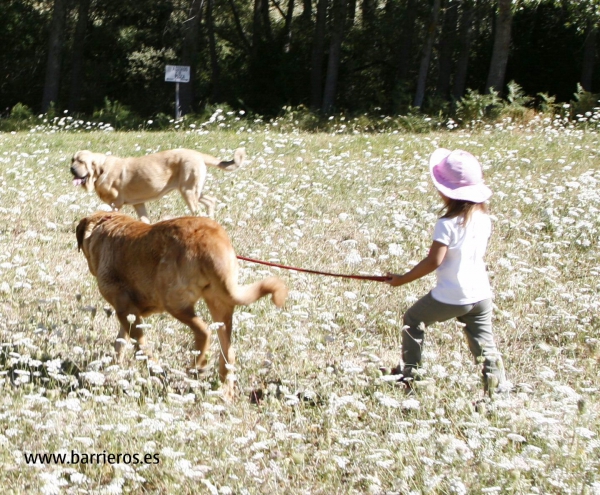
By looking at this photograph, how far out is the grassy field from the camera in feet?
13.8

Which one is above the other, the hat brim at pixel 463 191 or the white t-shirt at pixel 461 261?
the hat brim at pixel 463 191

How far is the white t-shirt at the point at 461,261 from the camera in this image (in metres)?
5.18

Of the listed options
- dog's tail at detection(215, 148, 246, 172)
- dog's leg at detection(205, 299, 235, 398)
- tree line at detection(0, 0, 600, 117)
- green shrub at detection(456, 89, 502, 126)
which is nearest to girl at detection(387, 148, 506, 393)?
dog's leg at detection(205, 299, 235, 398)

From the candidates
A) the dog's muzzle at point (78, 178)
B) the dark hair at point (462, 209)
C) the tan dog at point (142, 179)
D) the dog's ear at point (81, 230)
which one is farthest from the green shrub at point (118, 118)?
the dark hair at point (462, 209)

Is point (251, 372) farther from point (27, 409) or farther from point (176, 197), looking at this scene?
point (176, 197)

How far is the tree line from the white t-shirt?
68.4ft

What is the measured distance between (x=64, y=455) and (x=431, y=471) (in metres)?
1.99

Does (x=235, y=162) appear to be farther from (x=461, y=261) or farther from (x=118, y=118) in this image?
(x=118, y=118)

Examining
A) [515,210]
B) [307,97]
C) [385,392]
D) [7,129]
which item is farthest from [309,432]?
[307,97]

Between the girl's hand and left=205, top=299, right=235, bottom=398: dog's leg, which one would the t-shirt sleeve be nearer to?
the girl's hand

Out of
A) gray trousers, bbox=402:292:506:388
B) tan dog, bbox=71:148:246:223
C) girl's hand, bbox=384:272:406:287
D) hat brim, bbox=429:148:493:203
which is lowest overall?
tan dog, bbox=71:148:246:223

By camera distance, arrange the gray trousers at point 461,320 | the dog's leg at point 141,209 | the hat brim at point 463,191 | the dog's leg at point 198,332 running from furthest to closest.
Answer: the dog's leg at point 141,209 → the dog's leg at point 198,332 → the gray trousers at point 461,320 → the hat brim at point 463,191

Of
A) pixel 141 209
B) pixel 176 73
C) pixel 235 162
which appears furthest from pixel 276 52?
pixel 141 209

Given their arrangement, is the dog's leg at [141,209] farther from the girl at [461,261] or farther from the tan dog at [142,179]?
the girl at [461,261]
